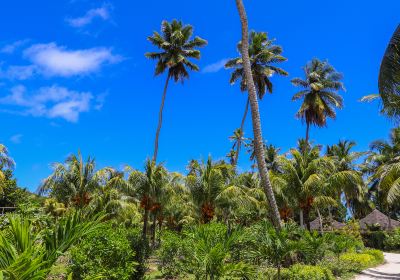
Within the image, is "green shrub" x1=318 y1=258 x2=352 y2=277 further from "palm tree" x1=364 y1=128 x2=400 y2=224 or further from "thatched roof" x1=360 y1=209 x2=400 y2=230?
"thatched roof" x1=360 y1=209 x2=400 y2=230

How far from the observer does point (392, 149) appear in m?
32.8

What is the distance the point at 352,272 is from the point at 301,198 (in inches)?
312

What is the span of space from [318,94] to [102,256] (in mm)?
31322

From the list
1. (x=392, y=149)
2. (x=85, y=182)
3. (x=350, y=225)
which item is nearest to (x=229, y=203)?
(x=85, y=182)

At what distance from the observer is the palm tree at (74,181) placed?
2522 centimetres

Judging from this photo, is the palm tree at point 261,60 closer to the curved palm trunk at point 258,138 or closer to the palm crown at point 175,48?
the palm crown at point 175,48

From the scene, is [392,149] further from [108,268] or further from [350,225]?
[108,268]

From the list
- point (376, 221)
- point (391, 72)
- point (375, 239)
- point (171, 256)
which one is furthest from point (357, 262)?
point (376, 221)

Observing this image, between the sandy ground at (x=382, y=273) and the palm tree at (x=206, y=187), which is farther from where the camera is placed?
the palm tree at (x=206, y=187)

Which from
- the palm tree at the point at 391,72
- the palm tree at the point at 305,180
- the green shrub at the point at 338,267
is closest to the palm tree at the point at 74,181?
the palm tree at the point at 305,180

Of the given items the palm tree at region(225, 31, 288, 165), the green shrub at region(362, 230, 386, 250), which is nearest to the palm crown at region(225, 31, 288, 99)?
the palm tree at region(225, 31, 288, 165)

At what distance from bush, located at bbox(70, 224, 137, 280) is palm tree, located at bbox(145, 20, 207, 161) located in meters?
22.9

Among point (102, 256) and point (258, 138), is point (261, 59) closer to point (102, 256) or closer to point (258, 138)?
point (258, 138)

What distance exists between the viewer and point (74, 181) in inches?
1008
